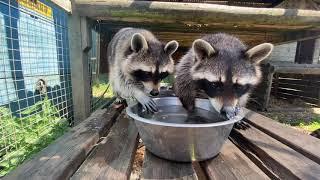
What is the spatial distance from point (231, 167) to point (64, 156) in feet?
2.83

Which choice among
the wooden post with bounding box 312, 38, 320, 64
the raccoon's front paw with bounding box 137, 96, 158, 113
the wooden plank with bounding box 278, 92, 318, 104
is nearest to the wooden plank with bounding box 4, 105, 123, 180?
the raccoon's front paw with bounding box 137, 96, 158, 113

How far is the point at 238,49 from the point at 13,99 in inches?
79.6

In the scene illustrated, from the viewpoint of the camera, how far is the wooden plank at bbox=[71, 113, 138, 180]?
1.27m

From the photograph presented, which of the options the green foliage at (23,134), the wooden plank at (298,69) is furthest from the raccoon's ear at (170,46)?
the wooden plank at (298,69)

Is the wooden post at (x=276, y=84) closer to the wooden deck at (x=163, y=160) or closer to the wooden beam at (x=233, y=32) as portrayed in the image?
the wooden beam at (x=233, y=32)

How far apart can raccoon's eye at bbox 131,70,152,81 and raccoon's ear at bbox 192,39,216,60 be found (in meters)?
0.64

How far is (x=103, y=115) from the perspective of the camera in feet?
7.57

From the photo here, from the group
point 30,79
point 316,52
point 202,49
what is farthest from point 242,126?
point 316,52

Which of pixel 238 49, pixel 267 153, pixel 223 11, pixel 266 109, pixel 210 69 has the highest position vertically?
pixel 223 11

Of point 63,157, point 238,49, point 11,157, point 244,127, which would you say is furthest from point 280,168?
point 11,157

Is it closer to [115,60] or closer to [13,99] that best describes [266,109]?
[115,60]

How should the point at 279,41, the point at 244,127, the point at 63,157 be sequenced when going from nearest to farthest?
the point at 63,157, the point at 244,127, the point at 279,41

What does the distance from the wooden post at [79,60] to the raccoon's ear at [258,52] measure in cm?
161

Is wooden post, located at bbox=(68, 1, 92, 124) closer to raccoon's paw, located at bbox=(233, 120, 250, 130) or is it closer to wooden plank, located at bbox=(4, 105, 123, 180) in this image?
wooden plank, located at bbox=(4, 105, 123, 180)
